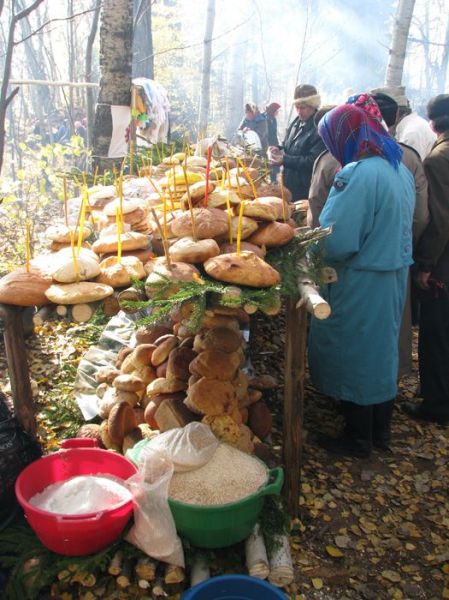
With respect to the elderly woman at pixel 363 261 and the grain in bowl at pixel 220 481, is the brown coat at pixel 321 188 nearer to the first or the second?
the elderly woman at pixel 363 261

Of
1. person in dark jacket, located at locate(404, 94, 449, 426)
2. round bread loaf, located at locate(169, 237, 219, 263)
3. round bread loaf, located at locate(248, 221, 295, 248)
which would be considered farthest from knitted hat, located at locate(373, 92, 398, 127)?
round bread loaf, located at locate(169, 237, 219, 263)

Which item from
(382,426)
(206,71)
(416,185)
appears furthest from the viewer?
(206,71)

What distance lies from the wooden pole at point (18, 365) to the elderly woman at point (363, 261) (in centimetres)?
175

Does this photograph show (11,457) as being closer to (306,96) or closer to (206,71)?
(306,96)

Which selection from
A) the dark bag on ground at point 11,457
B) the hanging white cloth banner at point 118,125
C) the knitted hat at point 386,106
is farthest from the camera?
the hanging white cloth banner at point 118,125

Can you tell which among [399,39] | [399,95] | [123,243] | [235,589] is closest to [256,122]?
[399,39]

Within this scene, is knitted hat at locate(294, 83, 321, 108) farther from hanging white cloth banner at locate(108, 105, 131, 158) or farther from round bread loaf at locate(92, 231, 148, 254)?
round bread loaf at locate(92, 231, 148, 254)

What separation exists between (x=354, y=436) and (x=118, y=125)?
498 centimetres

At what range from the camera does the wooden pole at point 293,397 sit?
→ 8.71 ft

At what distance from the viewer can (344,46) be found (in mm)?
44062

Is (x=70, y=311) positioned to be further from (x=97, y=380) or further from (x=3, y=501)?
(x=97, y=380)

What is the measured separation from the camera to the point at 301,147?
5875 mm

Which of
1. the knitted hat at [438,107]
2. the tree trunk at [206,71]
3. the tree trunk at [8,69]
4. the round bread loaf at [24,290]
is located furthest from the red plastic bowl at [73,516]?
the tree trunk at [206,71]

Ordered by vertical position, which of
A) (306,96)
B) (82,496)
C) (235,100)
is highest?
(235,100)
